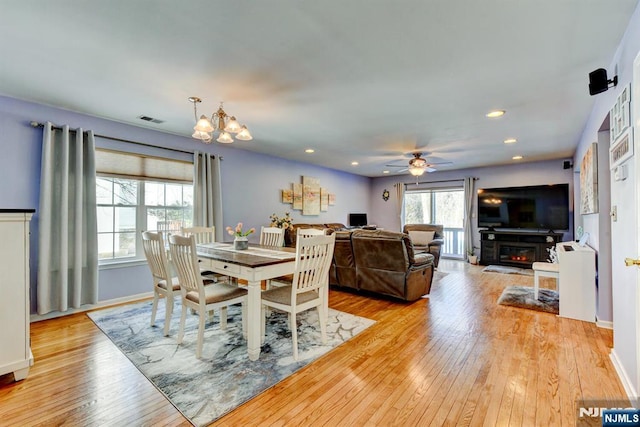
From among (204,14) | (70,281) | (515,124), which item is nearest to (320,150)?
(515,124)

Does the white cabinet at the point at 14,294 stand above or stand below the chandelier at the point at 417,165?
below

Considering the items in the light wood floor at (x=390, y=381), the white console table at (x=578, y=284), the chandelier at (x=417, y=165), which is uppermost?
the chandelier at (x=417, y=165)

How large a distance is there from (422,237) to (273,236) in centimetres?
430

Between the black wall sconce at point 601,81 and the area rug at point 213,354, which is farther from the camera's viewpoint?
the black wall sconce at point 601,81

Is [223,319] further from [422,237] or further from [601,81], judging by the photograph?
[422,237]

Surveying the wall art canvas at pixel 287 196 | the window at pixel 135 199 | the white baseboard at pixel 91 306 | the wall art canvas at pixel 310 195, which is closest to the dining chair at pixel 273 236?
the window at pixel 135 199

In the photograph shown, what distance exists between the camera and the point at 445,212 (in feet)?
26.5

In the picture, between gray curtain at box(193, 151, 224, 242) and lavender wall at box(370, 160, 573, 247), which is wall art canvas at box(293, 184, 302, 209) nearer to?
gray curtain at box(193, 151, 224, 242)

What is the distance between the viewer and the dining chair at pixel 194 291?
235 cm

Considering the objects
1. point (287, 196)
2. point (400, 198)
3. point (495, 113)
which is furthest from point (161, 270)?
point (400, 198)

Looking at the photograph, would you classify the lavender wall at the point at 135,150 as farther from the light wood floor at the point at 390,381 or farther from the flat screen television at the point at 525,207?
the flat screen television at the point at 525,207

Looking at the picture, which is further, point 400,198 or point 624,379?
point 400,198

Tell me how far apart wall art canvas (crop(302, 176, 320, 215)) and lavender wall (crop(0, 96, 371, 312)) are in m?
0.15

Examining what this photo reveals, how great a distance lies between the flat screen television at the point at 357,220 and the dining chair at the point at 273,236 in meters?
→ 4.64
